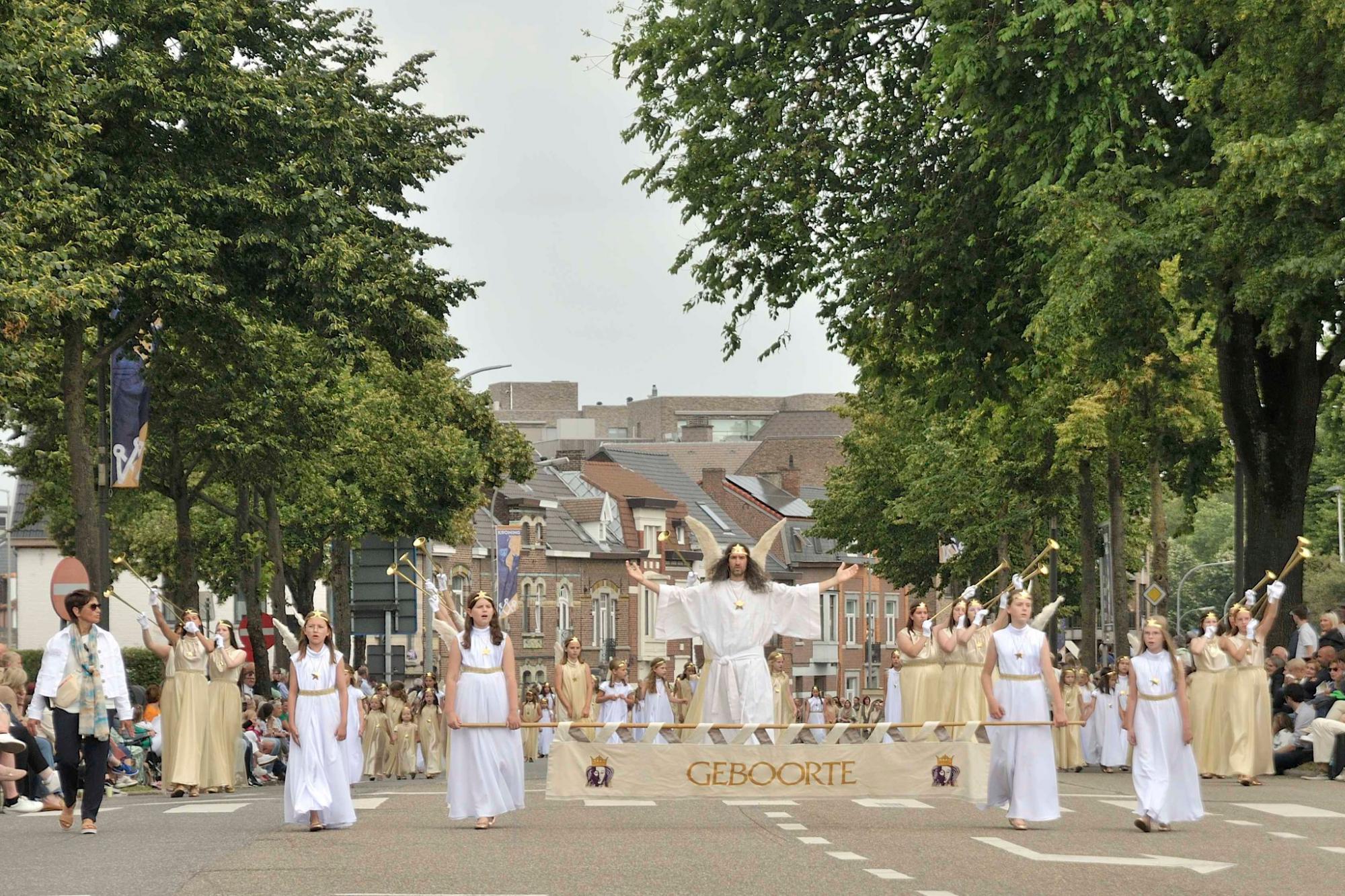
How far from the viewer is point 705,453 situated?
504ft

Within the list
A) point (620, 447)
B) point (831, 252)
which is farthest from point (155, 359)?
point (620, 447)

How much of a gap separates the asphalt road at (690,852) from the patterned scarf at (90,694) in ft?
2.53

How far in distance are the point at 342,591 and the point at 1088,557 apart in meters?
18.1

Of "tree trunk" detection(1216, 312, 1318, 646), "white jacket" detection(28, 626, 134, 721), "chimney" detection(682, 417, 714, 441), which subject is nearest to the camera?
"white jacket" detection(28, 626, 134, 721)

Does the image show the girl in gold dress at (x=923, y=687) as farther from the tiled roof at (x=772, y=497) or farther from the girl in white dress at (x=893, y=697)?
the tiled roof at (x=772, y=497)

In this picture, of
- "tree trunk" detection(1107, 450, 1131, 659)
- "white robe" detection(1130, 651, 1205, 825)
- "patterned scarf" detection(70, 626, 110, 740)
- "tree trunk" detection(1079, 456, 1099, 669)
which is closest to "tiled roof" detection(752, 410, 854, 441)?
"tree trunk" detection(1079, 456, 1099, 669)

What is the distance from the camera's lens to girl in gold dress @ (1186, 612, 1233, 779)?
27266 mm

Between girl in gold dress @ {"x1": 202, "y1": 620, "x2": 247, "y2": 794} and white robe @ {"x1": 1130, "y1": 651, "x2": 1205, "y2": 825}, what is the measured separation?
34.7ft

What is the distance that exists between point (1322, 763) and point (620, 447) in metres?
95.5

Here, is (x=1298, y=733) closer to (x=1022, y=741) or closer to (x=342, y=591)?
(x=1022, y=741)

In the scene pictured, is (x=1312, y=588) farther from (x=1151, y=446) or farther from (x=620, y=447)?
(x=1151, y=446)

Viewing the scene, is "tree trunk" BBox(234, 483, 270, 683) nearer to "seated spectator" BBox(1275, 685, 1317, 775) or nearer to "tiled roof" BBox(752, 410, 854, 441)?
"seated spectator" BBox(1275, 685, 1317, 775)

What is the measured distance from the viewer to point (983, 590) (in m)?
67.8

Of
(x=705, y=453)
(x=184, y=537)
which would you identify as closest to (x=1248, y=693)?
(x=184, y=537)
